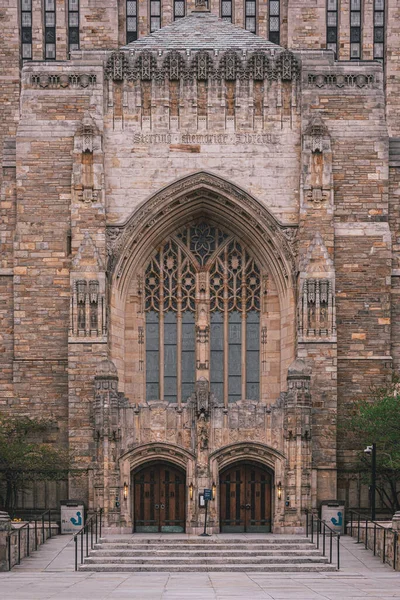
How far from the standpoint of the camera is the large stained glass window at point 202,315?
49000 mm

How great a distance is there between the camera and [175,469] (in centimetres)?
4591

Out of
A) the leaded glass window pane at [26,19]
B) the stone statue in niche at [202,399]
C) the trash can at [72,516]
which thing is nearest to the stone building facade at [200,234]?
the trash can at [72,516]

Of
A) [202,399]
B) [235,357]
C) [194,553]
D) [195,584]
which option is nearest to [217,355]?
[235,357]

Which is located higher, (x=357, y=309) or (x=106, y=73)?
(x=106, y=73)

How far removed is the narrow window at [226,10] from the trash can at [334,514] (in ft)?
77.2

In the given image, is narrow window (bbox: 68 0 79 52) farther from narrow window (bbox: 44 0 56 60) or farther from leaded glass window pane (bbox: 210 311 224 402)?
leaded glass window pane (bbox: 210 311 224 402)

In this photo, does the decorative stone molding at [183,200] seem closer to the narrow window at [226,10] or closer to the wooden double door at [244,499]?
the wooden double door at [244,499]

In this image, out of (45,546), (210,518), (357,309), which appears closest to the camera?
(45,546)

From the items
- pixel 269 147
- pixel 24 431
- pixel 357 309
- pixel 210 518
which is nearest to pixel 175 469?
pixel 210 518

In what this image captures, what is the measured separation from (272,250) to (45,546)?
13.8m

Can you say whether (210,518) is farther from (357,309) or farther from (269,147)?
(269,147)

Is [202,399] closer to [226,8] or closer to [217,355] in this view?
[217,355]

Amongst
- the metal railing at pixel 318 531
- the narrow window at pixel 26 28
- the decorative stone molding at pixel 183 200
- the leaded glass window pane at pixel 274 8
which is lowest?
the metal railing at pixel 318 531

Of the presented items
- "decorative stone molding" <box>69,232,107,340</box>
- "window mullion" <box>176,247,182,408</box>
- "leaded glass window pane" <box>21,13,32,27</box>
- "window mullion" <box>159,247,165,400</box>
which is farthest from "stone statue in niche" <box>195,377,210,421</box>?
"leaded glass window pane" <box>21,13,32,27</box>
